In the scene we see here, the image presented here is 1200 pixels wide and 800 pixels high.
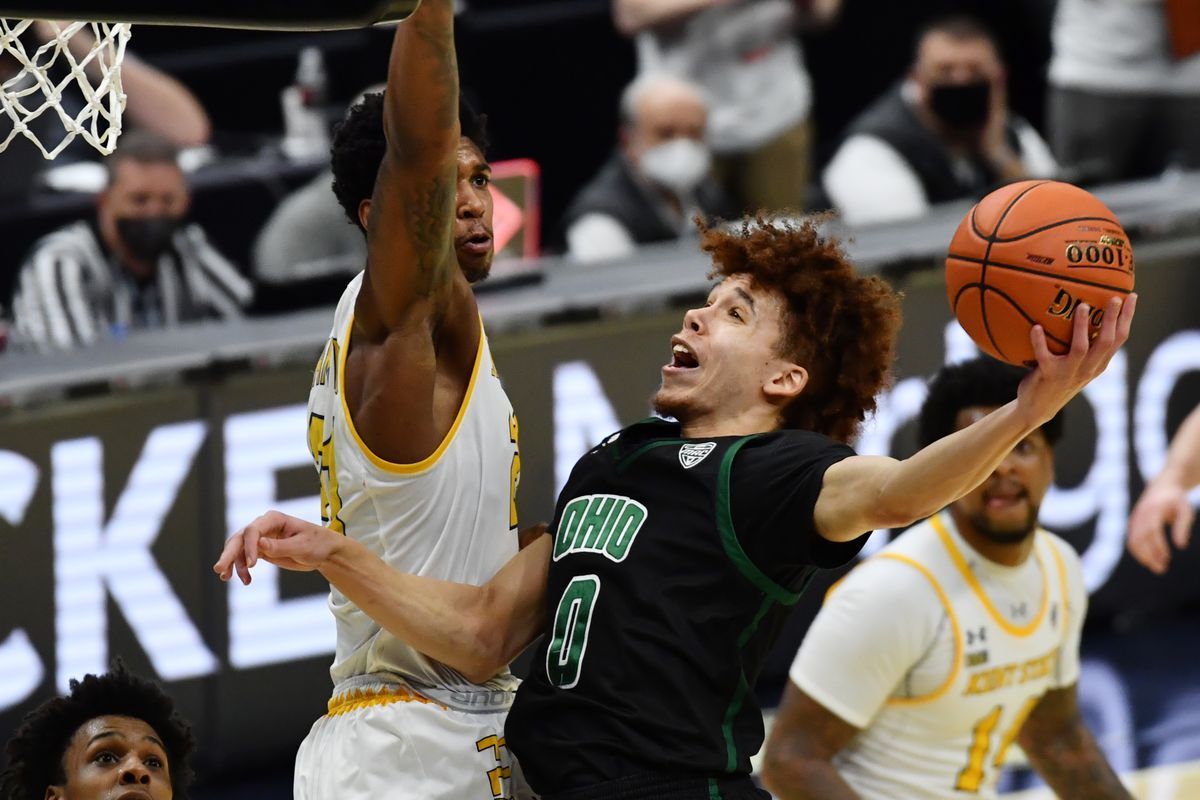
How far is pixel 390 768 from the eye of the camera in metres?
3.88

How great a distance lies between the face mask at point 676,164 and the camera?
760 centimetres

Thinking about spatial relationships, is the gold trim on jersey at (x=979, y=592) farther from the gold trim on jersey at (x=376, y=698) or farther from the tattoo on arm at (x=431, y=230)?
the tattoo on arm at (x=431, y=230)

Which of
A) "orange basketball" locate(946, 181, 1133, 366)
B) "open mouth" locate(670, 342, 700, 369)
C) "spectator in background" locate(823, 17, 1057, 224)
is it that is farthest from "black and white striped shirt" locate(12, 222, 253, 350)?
"orange basketball" locate(946, 181, 1133, 366)

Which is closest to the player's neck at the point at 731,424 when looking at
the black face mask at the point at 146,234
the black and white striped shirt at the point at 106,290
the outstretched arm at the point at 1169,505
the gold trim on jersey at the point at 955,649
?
the gold trim on jersey at the point at 955,649

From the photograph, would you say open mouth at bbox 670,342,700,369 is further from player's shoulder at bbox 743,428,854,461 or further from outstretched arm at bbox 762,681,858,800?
outstretched arm at bbox 762,681,858,800

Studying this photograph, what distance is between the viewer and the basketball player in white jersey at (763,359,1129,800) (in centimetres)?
505

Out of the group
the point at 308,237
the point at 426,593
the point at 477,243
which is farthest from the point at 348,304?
the point at 308,237

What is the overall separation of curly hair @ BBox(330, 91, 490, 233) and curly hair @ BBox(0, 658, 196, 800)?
3.47 feet

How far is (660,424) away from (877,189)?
4.12 meters

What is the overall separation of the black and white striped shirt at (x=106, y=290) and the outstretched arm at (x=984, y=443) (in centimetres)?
365

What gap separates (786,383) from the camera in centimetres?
382

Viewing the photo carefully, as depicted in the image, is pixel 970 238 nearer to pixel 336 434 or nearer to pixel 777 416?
pixel 777 416

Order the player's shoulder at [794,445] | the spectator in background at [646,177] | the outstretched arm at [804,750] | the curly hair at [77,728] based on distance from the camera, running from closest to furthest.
Result: the player's shoulder at [794,445] < the curly hair at [77,728] < the outstretched arm at [804,750] < the spectator in background at [646,177]

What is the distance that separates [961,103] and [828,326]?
4.32 metres
